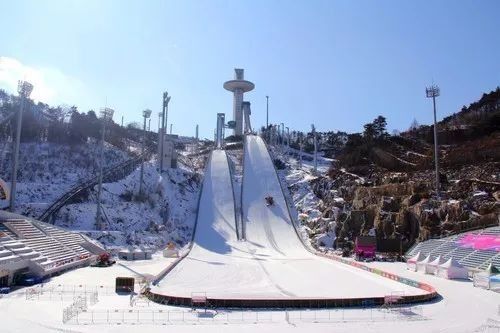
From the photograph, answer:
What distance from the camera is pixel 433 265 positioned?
2889 centimetres

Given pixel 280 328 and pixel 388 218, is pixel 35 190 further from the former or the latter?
pixel 280 328

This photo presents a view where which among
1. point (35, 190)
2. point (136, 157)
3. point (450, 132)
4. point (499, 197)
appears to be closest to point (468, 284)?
point (499, 197)

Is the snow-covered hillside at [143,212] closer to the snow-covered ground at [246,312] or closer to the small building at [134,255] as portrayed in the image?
the small building at [134,255]

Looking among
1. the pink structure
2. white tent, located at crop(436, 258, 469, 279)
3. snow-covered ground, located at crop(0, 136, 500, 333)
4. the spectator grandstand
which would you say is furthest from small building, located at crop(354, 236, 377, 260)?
the spectator grandstand

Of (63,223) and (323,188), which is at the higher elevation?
(323,188)

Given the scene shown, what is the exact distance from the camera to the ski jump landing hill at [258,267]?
740 inches

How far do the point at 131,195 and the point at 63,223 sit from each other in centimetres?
893

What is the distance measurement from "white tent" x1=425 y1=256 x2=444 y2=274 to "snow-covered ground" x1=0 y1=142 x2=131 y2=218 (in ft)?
98.3

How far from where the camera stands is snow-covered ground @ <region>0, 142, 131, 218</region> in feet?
139

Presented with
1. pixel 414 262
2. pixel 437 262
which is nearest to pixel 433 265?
pixel 437 262

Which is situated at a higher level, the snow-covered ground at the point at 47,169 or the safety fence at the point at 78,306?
the snow-covered ground at the point at 47,169

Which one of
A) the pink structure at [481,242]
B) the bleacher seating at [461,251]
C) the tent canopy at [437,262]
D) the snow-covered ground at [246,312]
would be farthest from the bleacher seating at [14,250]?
the pink structure at [481,242]

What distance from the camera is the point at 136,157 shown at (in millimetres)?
63594

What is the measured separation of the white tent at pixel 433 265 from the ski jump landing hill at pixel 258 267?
3.64 metres
